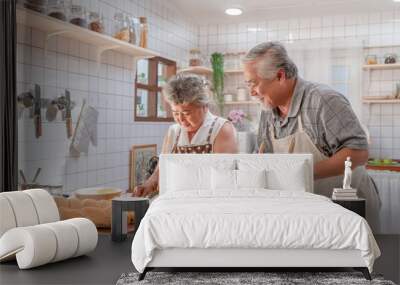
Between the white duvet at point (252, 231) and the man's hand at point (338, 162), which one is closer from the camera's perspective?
the white duvet at point (252, 231)

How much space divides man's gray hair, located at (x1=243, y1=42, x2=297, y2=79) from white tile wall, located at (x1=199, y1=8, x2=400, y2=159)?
7cm

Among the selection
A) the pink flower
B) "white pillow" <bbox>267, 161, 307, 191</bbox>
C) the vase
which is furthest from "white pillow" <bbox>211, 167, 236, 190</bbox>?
Result: the pink flower

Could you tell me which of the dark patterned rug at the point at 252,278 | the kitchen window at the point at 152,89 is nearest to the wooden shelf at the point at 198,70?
the kitchen window at the point at 152,89

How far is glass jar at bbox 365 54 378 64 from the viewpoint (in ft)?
15.7

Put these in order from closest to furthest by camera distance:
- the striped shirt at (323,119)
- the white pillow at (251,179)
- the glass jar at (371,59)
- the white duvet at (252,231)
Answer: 1. the white duvet at (252,231)
2. the white pillow at (251,179)
3. the glass jar at (371,59)
4. the striped shirt at (323,119)

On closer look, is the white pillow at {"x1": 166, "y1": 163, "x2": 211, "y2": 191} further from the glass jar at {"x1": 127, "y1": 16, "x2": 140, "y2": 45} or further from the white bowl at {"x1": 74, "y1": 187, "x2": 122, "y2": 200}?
the glass jar at {"x1": 127, "y1": 16, "x2": 140, "y2": 45}

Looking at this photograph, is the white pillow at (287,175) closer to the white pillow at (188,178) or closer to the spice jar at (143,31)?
the white pillow at (188,178)

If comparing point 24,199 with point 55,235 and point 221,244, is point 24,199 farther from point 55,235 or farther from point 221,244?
point 221,244

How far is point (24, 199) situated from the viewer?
430cm

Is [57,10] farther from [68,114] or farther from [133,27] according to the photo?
[68,114]

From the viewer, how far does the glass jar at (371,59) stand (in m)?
4.78

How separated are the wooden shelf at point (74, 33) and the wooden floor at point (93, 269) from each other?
1941 millimetres

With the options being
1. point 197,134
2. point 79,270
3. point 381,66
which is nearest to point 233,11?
point 197,134

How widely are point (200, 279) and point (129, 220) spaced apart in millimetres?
2000
